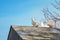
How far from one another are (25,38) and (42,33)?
108cm

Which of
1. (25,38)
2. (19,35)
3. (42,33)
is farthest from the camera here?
(42,33)

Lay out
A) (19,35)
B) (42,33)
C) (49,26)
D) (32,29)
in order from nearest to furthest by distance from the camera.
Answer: (19,35)
(42,33)
(32,29)
(49,26)

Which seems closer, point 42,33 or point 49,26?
point 42,33

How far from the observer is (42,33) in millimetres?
6637

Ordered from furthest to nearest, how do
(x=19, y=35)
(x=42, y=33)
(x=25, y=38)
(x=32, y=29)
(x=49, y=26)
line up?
(x=49, y=26) → (x=32, y=29) → (x=42, y=33) → (x=19, y=35) → (x=25, y=38)

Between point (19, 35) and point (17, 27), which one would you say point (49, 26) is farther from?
point (19, 35)

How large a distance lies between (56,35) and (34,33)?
833 millimetres

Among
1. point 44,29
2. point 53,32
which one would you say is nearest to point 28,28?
point 44,29

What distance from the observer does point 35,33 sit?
6.50 meters

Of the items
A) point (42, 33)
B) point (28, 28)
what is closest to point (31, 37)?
point (42, 33)

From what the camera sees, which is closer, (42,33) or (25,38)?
(25,38)

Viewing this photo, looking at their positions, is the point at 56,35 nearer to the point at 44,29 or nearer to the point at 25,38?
the point at 44,29

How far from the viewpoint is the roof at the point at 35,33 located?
6.02m

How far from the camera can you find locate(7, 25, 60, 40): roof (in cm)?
602
